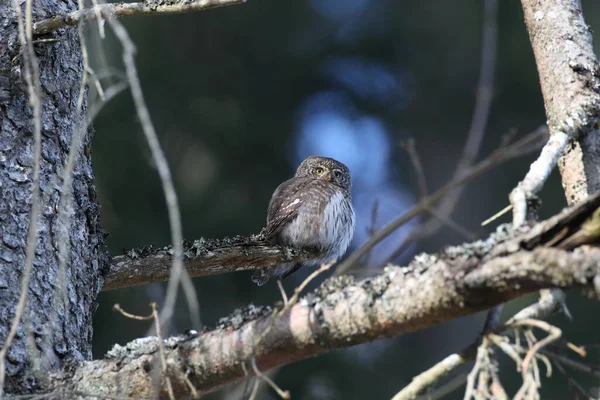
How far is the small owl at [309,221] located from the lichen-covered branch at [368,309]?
8.85 ft

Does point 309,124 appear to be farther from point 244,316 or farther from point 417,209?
point 244,316

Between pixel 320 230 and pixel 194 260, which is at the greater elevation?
pixel 320 230

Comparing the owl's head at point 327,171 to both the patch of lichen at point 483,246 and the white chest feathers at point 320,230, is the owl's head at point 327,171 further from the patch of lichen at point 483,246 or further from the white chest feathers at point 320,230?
the patch of lichen at point 483,246

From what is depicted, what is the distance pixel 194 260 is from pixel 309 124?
26.8 ft

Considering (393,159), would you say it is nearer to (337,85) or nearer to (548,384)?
(337,85)

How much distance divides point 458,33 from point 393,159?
2.23m

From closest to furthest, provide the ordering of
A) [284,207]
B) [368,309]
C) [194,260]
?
[368,309] → [194,260] → [284,207]

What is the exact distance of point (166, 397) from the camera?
2.59 metres

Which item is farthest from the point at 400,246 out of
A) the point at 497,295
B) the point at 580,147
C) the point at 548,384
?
the point at 548,384

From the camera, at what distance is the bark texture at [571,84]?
120 inches

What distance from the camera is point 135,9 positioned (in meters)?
2.90

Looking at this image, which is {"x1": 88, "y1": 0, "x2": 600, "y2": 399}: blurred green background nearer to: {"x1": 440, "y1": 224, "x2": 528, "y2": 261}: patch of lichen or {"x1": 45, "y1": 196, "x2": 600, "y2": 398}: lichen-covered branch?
{"x1": 45, "y1": 196, "x2": 600, "y2": 398}: lichen-covered branch

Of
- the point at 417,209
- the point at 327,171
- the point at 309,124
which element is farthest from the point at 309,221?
the point at 309,124

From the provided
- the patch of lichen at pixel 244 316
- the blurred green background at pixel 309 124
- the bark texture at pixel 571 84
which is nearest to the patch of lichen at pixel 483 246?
the patch of lichen at pixel 244 316
